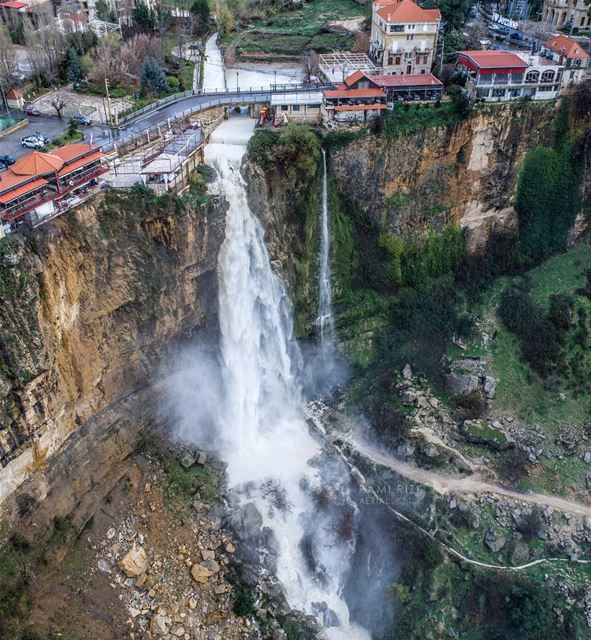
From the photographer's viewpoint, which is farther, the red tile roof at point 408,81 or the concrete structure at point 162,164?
A: the red tile roof at point 408,81

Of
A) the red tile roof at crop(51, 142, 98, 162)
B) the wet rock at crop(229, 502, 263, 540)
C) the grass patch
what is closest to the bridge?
the red tile roof at crop(51, 142, 98, 162)

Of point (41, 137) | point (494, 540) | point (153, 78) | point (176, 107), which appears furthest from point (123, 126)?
point (494, 540)

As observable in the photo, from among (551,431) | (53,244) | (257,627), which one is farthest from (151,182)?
(551,431)

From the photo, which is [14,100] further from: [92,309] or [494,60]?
[494,60]

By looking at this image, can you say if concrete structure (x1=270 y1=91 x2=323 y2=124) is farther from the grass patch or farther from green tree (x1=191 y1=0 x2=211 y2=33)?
green tree (x1=191 y1=0 x2=211 y2=33)

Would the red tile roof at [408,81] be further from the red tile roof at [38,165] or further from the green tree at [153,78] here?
the red tile roof at [38,165]

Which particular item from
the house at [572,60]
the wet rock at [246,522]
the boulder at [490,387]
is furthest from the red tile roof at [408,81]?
the wet rock at [246,522]

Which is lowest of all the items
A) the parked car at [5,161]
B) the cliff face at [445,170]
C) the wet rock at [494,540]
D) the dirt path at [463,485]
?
the wet rock at [494,540]
